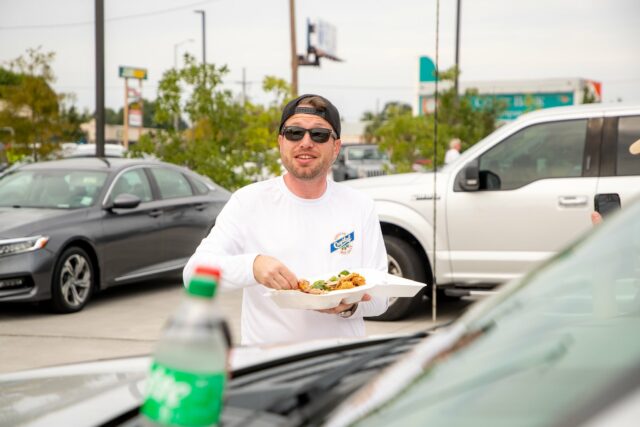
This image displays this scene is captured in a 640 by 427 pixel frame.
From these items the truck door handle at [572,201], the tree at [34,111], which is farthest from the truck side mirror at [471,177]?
the tree at [34,111]

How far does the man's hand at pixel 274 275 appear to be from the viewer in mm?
3064

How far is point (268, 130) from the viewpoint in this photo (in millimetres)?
15930

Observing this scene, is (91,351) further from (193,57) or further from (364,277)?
(193,57)

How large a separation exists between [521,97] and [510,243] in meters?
40.4

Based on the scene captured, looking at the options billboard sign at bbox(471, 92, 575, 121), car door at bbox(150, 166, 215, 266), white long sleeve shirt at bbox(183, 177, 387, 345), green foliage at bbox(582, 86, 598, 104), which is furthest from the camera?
billboard sign at bbox(471, 92, 575, 121)

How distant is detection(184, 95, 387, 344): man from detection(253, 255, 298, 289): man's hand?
0.61 feet

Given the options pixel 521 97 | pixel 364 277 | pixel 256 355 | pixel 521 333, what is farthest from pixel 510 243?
pixel 521 97

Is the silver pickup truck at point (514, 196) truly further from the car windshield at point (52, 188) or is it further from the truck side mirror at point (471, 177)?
the car windshield at point (52, 188)

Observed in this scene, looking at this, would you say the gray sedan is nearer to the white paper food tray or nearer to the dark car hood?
the dark car hood

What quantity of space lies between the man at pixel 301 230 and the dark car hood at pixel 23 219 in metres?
5.68

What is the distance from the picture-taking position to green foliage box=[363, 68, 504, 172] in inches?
808

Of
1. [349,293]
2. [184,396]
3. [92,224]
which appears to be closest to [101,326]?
[92,224]

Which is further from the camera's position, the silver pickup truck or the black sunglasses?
the silver pickup truck

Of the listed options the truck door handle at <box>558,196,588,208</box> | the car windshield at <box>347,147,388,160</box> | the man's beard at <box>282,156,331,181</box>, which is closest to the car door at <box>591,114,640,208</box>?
the truck door handle at <box>558,196,588,208</box>
